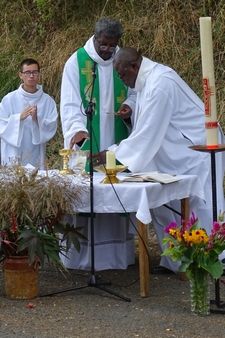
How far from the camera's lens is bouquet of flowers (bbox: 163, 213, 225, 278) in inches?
238

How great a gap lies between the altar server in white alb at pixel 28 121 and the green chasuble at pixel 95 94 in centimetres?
148

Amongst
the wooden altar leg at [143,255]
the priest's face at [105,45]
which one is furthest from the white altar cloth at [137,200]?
the priest's face at [105,45]

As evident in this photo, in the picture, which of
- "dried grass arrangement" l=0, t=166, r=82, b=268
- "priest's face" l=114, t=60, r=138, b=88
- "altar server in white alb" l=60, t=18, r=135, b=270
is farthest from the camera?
"altar server in white alb" l=60, t=18, r=135, b=270

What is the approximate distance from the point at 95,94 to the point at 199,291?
246 centimetres

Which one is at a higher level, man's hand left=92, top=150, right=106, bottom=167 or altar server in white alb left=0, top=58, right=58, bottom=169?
altar server in white alb left=0, top=58, right=58, bottom=169

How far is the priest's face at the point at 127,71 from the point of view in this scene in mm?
7245

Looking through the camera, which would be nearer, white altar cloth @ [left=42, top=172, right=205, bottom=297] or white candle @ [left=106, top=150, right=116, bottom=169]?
white altar cloth @ [left=42, top=172, right=205, bottom=297]

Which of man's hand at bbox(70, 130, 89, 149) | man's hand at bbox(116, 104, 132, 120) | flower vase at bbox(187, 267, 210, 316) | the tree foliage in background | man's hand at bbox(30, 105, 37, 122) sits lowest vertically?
flower vase at bbox(187, 267, 210, 316)

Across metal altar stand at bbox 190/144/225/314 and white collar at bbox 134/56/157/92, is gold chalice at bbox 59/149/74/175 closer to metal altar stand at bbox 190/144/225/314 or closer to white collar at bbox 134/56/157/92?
white collar at bbox 134/56/157/92

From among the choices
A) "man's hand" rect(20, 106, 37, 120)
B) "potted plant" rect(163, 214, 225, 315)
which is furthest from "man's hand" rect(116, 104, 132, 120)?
Answer: "potted plant" rect(163, 214, 225, 315)

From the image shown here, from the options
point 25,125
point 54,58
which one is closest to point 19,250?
point 25,125

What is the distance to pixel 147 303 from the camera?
660 centimetres

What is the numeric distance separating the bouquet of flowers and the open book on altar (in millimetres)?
697

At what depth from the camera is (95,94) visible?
26.2 feet
